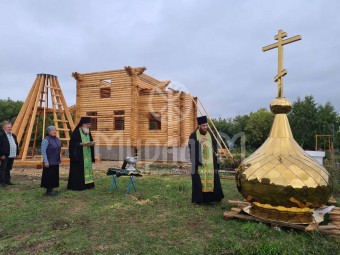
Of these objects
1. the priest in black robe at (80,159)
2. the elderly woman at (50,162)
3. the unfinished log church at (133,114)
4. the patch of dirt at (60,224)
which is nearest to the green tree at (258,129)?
the unfinished log church at (133,114)

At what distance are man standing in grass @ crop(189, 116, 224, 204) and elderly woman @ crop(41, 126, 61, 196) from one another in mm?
3459

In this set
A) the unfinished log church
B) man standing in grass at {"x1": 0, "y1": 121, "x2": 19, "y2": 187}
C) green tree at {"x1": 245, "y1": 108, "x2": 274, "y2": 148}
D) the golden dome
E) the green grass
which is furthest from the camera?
green tree at {"x1": 245, "y1": 108, "x2": 274, "y2": 148}

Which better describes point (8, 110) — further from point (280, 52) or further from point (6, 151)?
point (280, 52)

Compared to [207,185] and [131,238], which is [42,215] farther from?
[207,185]

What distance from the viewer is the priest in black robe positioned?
7.90 metres

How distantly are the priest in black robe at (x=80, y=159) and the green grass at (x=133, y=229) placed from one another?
0.59 metres

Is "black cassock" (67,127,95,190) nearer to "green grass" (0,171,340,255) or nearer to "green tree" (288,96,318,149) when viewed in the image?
"green grass" (0,171,340,255)

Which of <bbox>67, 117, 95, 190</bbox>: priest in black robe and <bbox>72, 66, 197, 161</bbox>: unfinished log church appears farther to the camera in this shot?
<bbox>72, 66, 197, 161</bbox>: unfinished log church

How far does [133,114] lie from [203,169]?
11.8 metres

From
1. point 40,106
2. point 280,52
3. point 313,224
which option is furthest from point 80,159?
point 40,106

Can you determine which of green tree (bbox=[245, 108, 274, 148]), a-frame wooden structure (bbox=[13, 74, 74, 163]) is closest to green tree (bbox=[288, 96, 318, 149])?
green tree (bbox=[245, 108, 274, 148])

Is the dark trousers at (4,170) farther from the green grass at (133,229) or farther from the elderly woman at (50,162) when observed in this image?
the elderly woman at (50,162)

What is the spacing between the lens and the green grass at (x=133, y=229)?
3.81 meters

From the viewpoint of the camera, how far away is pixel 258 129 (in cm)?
3375
